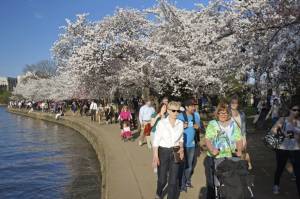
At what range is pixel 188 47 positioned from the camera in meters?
16.4

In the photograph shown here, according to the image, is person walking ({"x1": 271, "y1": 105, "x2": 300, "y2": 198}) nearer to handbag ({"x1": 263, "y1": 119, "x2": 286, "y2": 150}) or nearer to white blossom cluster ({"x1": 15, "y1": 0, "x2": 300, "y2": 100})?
handbag ({"x1": 263, "y1": 119, "x2": 286, "y2": 150})

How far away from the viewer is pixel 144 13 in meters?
28.5

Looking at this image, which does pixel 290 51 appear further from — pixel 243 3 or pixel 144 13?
pixel 144 13

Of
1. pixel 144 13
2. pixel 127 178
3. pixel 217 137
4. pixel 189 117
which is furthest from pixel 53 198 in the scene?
pixel 144 13

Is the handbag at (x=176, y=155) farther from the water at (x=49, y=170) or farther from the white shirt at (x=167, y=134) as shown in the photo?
the water at (x=49, y=170)

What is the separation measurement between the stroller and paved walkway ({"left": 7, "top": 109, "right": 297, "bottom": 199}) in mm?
2156

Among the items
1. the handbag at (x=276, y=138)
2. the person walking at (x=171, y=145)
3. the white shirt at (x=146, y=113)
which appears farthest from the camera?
the white shirt at (x=146, y=113)

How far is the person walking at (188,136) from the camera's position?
7.98 m

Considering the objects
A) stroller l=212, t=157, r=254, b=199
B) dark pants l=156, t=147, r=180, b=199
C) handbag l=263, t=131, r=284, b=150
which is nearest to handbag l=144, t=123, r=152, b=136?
handbag l=263, t=131, r=284, b=150

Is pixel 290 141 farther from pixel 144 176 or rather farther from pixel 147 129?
pixel 147 129

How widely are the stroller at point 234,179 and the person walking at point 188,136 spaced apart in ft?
7.13

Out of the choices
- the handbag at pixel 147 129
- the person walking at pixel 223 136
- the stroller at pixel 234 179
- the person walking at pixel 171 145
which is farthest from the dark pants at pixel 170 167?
the handbag at pixel 147 129

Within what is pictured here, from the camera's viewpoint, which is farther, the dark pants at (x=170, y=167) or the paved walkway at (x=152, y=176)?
the paved walkway at (x=152, y=176)

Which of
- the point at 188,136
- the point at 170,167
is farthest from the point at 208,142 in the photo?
the point at 188,136
